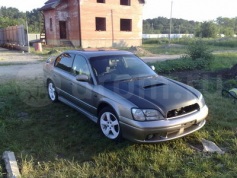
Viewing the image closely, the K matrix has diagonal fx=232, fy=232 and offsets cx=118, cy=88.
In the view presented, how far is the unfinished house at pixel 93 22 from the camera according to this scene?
84.9 feet

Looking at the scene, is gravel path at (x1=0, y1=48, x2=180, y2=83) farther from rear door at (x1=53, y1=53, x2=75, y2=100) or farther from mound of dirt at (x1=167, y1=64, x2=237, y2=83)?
mound of dirt at (x1=167, y1=64, x2=237, y2=83)

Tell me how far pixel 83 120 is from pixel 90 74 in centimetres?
110

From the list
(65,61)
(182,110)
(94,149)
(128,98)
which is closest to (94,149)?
(94,149)

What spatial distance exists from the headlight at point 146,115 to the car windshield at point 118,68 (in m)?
1.13

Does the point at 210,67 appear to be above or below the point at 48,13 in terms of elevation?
below

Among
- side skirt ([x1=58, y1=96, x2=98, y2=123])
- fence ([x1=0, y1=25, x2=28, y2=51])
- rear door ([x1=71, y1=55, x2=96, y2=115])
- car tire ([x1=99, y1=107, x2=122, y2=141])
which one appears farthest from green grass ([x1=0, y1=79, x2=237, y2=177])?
fence ([x1=0, y1=25, x2=28, y2=51])

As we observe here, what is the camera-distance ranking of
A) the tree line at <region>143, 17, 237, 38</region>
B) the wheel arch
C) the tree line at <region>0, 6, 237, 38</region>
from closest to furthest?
the wheel arch
the tree line at <region>0, 6, 237, 38</region>
the tree line at <region>143, 17, 237, 38</region>

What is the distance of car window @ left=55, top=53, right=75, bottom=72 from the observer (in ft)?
17.7

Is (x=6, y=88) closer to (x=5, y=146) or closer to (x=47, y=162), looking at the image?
(x=5, y=146)

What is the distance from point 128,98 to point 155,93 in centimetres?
52

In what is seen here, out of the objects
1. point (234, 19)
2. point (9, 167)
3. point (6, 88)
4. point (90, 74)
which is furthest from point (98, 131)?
point (234, 19)

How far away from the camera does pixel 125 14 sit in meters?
29.0

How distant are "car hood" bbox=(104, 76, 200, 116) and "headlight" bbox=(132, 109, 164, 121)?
63 millimetres

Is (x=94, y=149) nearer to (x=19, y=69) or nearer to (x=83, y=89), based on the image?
(x=83, y=89)
